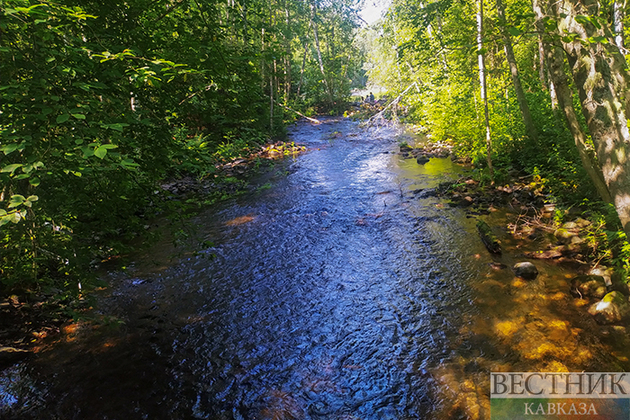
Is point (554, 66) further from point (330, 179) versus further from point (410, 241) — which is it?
point (330, 179)

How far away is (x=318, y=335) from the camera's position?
16.2 ft

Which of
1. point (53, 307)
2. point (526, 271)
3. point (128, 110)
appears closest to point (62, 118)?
point (128, 110)

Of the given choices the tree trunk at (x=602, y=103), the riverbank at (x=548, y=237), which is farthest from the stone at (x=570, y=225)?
the tree trunk at (x=602, y=103)

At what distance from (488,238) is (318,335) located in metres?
4.10

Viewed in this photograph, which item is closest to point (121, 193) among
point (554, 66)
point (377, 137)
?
point (554, 66)

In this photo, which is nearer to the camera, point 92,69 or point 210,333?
point 92,69

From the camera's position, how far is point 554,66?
19.3ft

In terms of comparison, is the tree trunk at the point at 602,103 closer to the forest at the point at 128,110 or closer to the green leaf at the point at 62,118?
the forest at the point at 128,110

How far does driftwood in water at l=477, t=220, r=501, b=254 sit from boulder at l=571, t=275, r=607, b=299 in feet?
4.85

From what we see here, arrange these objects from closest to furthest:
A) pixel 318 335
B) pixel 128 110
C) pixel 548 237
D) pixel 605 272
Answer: pixel 128 110, pixel 318 335, pixel 605 272, pixel 548 237

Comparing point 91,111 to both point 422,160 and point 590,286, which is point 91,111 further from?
point 422,160

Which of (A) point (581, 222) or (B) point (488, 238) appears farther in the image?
(B) point (488, 238)

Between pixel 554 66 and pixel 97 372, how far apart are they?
8257 millimetres

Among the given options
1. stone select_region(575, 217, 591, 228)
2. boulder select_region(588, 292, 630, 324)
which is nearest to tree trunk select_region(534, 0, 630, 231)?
boulder select_region(588, 292, 630, 324)
